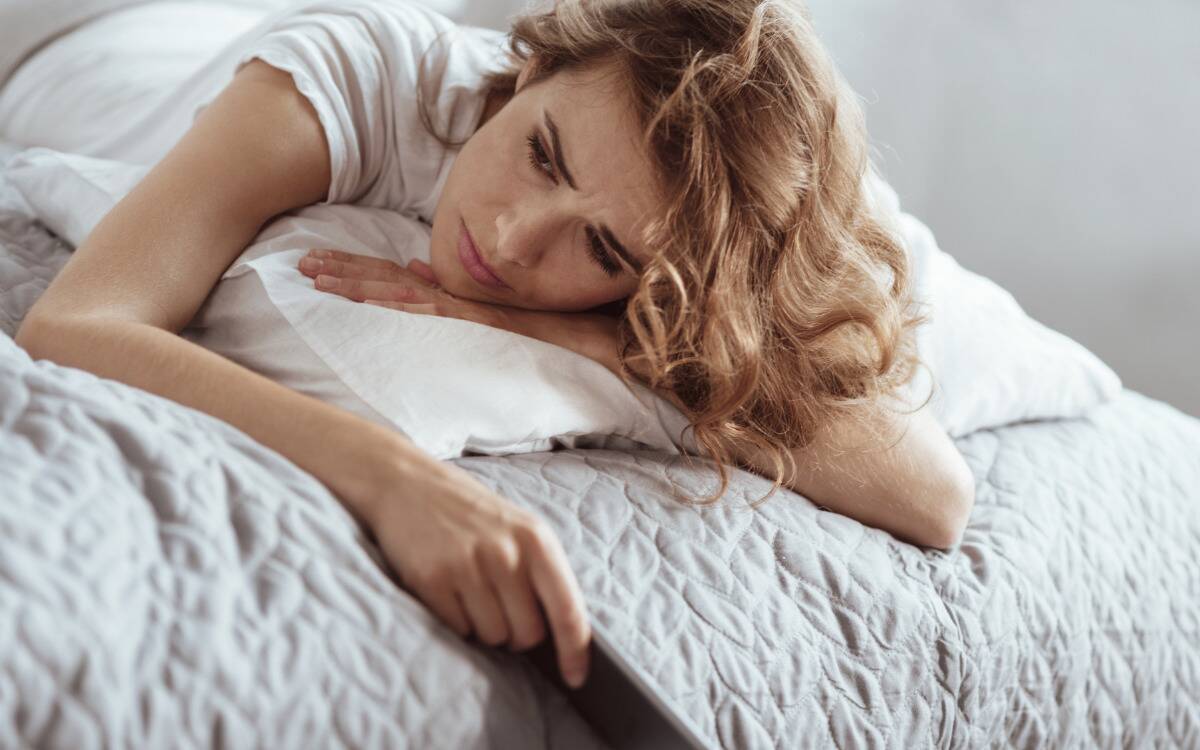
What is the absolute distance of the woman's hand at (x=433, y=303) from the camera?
2.93 ft

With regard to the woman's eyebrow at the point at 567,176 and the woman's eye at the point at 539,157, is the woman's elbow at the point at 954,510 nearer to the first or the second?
the woman's eyebrow at the point at 567,176

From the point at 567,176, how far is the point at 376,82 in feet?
1.03

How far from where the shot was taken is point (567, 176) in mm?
899

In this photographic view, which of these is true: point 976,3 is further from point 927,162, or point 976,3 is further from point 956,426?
point 956,426

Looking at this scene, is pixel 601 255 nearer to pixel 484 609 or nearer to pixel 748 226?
pixel 748 226

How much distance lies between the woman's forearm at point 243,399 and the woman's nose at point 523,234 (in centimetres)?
26

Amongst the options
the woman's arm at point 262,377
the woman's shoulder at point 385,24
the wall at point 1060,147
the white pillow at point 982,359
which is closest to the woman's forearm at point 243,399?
the woman's arm at point 262,377

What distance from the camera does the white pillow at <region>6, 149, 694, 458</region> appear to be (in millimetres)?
790

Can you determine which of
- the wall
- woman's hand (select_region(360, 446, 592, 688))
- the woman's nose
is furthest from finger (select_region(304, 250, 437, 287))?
the wall

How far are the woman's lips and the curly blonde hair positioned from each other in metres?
0.13

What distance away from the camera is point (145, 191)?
2.97 ft

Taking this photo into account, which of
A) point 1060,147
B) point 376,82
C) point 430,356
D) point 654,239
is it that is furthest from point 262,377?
point 1060,147

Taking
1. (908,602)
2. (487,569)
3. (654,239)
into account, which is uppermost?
(654,239)

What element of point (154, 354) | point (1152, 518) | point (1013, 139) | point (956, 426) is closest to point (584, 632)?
point (154, 354)
